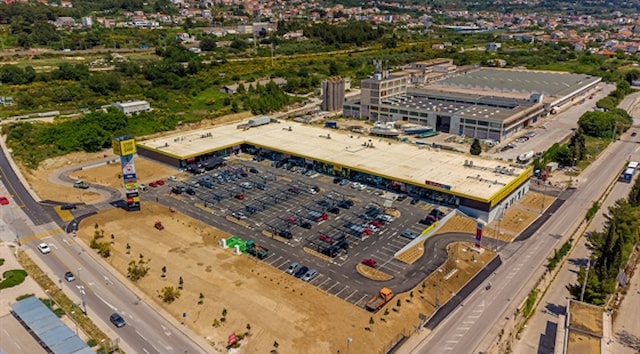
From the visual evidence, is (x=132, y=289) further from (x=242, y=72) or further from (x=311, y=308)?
(x=242, y=72)

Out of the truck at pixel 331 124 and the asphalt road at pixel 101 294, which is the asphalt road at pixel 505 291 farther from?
the truck at pixel 331 124

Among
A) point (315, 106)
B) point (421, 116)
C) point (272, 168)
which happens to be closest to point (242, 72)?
point (315, 106)

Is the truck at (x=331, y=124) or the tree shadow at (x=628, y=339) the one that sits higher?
the truck at (x=331, y=124)

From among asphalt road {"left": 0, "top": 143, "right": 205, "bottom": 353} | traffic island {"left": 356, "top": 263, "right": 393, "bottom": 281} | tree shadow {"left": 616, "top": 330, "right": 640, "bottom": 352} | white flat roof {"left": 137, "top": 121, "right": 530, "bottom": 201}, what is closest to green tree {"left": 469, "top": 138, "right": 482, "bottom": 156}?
white flat roof {"left": 137, "top": 121, "right": 530, "bottom": 201}

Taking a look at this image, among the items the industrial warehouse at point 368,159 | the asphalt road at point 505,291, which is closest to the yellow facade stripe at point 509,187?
the industrial warehouse at point 368,159

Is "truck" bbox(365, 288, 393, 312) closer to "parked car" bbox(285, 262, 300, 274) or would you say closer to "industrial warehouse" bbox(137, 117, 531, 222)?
"parked car" bbox(285, 262, 300, 274)

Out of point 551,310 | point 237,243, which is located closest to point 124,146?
point 237,243
